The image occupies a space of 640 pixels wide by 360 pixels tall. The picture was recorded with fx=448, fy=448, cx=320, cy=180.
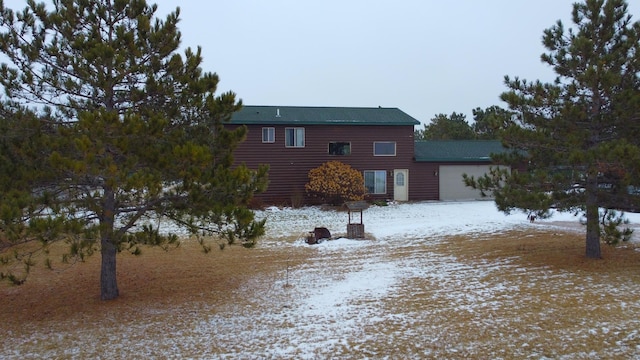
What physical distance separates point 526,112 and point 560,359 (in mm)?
5747

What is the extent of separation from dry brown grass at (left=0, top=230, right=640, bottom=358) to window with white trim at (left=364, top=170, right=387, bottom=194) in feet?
36.4

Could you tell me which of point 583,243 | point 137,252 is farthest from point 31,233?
point 583,243

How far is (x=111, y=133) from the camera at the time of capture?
5.19 metres

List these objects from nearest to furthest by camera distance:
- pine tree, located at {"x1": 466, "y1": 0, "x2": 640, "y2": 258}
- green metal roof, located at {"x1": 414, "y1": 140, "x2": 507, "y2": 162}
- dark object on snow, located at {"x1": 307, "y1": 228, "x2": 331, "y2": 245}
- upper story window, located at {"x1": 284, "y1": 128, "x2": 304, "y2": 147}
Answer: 1. pine tree, located at {"x1": 466, "y1": 0, "x2": 640, "y2": 258}
2. dark object on snow, located at {"x1": 307, "y1": 228, "x2": 331, "y2": 245}
3. upper story window, located at {"x1": 284, "y1": 128, "x2": 304, "y2": 147}
4. green metal roof, located at {"x1": 414, "y1": 140, "x2": 507, "y2": 162}

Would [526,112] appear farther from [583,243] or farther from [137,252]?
[137,252]

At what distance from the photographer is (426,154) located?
2300cm

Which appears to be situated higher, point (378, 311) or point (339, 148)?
point (339, 148)

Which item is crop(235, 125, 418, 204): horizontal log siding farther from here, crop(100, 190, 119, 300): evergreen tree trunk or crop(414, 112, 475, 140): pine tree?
crop(414, 112, 475, 140): pine tree

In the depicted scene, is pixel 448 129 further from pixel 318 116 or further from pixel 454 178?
pixel 318 116

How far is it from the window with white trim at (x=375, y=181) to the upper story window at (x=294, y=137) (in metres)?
3.55

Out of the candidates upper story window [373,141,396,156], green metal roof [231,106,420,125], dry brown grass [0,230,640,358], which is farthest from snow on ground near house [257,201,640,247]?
green metal roof [231,106,420,125]

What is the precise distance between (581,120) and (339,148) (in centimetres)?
1370

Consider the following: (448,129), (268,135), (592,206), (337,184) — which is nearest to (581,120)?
(592,206)

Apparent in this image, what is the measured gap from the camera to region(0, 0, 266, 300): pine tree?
5191 millimetres
